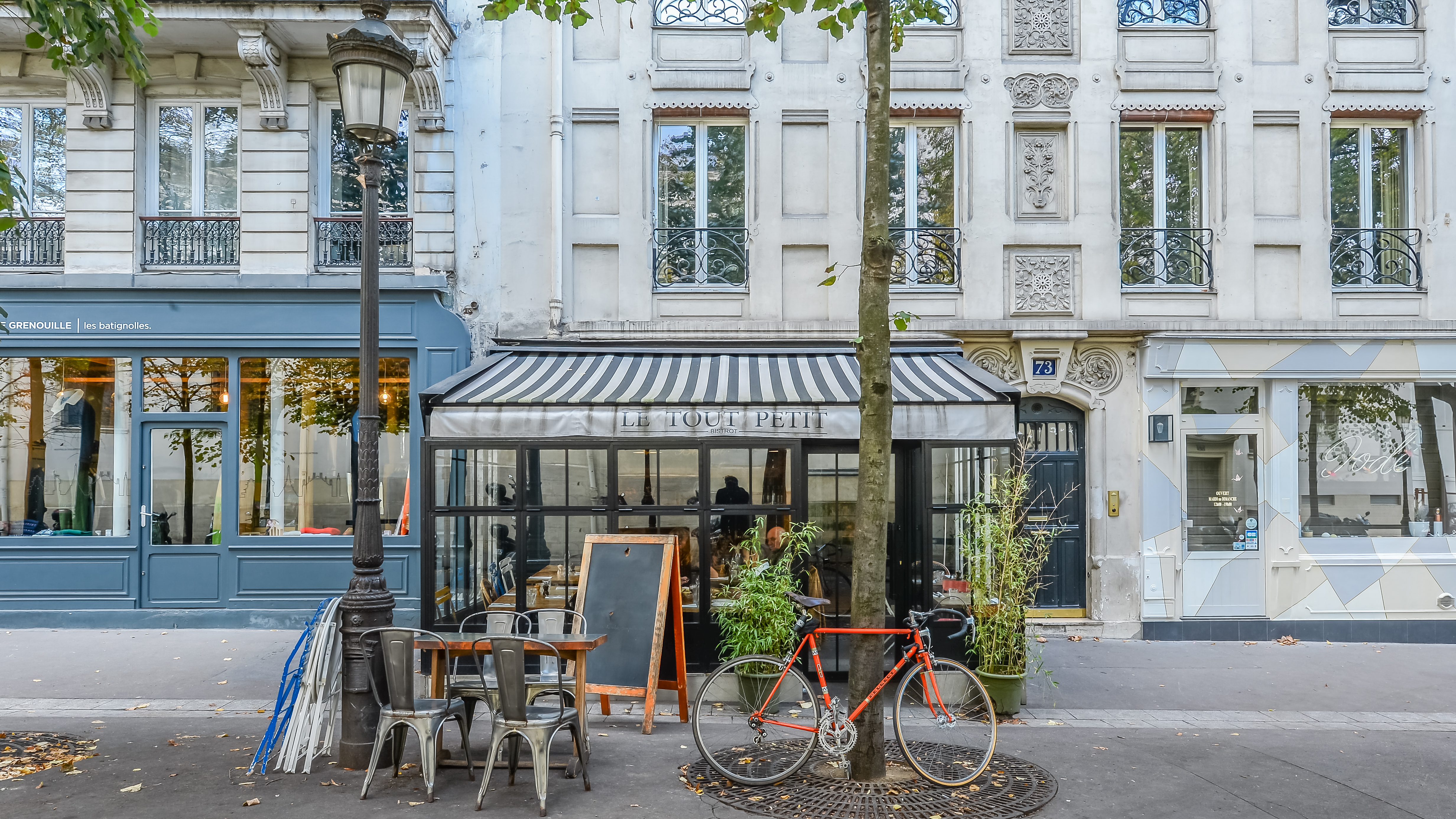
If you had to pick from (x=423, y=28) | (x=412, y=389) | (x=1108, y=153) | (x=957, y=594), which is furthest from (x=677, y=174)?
(x=957, y=594)

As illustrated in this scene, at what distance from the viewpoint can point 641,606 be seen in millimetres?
7383

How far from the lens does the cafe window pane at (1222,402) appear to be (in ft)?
36.7

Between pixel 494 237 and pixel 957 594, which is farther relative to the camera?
pixel 494 237

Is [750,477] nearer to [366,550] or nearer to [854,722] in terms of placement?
[854,722]

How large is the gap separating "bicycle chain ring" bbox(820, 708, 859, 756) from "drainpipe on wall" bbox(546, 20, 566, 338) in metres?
6.43

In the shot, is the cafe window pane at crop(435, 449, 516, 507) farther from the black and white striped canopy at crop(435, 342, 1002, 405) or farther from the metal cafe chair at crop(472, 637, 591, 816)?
the metal cafe chair at crop(472, 637, 591, 816)

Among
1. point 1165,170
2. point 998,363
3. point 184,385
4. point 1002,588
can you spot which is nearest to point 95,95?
point 184,385

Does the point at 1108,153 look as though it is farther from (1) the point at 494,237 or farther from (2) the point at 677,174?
(1) the point at 494,237

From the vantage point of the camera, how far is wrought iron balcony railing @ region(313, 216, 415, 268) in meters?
11.4

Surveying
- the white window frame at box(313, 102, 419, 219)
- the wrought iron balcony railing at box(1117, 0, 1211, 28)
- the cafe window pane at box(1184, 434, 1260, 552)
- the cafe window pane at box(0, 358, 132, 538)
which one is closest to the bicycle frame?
the cafe window pane at box(1184, 434, 1260, 552)

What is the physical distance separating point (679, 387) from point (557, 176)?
353 centimetres

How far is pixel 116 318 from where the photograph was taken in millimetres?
11133

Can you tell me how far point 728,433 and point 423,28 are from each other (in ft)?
20.6

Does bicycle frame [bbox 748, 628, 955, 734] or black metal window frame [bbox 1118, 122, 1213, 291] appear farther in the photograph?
black metal window frame [bbox 1118, 122, 1213, 291]
